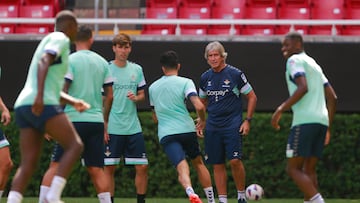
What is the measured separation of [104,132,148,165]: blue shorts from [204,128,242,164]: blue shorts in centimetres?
92

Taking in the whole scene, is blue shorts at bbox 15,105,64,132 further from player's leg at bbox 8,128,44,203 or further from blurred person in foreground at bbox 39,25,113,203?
blurred person in foreground at bbox 39,25,113,203

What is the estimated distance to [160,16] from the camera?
62.0ft

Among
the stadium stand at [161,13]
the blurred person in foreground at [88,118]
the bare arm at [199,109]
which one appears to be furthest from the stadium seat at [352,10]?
the blurred person in foreground at [88,118]

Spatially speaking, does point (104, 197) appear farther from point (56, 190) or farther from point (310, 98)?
point (310, 98)

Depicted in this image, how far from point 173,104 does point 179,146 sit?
523mm

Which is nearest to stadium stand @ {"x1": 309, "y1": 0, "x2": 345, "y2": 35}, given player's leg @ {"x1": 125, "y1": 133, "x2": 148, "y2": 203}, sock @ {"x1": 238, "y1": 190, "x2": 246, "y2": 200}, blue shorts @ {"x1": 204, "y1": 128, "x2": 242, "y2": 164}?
blue shorts @ {"x1": 204, "y1": 128, "x2": 242, "y2": 164}

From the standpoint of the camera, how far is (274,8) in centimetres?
1900

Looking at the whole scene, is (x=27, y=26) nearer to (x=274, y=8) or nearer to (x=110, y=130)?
(x=274, y=8)

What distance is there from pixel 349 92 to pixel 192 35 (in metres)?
2.85

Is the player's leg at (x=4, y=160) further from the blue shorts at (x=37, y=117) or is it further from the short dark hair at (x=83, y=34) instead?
the blue shorts at (x=37, y=117)

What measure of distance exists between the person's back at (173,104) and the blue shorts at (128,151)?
1.69 feet

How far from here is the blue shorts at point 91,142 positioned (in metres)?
10.6

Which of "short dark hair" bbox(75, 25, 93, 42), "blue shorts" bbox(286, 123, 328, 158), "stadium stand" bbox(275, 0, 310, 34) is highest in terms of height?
"short dark hair" bbox(75, 25, 93, 42)

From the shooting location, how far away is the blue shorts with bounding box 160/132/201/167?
39.4 feet
